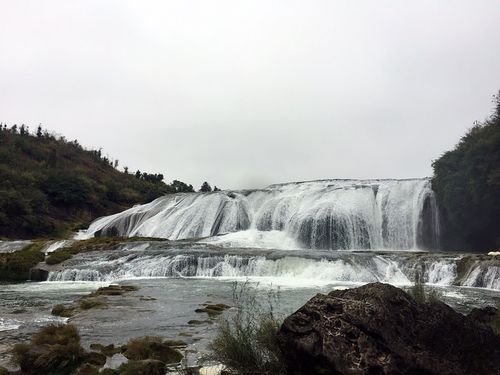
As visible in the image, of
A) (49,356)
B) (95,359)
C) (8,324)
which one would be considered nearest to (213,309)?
(8,324)

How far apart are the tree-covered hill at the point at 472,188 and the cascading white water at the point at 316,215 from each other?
4.93 ft

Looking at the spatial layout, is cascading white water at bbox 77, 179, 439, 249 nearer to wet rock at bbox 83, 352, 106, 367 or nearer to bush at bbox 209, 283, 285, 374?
wet rock at bbox 83, 352, 106, 367

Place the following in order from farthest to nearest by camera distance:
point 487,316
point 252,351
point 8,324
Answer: point 8,324 < point 487,316 < point 252,351

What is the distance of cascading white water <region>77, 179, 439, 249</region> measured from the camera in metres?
36.2

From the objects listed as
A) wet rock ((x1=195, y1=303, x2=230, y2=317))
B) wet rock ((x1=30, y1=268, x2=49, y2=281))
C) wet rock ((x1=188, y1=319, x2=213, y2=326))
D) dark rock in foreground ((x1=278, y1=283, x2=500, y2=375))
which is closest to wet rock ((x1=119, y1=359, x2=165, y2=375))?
dark rock in foreground ((x1=278, y1=283, x2=500, y2=375))

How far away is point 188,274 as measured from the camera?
23.3 metres

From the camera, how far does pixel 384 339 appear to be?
5129mm

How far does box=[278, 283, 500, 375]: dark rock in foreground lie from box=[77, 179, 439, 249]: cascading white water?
102 ft

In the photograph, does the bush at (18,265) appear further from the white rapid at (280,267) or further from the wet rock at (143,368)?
the wet rock at (143,368)

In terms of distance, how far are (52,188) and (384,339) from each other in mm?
69831

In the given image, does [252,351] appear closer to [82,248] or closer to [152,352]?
[152,352]

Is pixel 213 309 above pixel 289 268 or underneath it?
underneath

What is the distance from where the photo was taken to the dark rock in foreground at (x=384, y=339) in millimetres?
4973

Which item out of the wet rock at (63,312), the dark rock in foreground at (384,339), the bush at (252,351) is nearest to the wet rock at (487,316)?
the dark rock in foreground at (384,339)
